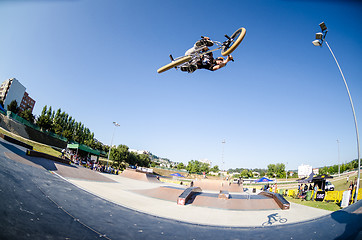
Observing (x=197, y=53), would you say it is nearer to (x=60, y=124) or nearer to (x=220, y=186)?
(x=220, y=186)

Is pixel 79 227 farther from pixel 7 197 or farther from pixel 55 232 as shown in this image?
pixel 7 197

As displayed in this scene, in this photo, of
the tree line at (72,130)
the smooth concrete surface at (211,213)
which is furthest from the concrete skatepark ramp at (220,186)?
the tree line at (72,130)

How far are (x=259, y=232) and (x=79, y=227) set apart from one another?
627 centimetres

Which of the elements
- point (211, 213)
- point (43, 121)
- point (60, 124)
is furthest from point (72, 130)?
point (211, 213)

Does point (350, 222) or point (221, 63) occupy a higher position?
point (221, 63)

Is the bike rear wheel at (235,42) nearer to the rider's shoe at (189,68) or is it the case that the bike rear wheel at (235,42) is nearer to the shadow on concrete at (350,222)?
the rider's shoe at (189,68)

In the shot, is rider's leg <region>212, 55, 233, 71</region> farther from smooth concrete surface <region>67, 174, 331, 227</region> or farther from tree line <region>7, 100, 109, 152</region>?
tree line <region>7, 100, 109, 152</region>

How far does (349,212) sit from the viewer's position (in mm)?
5012

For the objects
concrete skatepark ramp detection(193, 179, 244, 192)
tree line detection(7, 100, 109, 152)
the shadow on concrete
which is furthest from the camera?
tree line detection(7, 100, 109, 152)

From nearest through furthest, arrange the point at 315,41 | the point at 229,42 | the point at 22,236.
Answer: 1. the point at 22,236
2. the point at 229,42
3. the point at 315,41

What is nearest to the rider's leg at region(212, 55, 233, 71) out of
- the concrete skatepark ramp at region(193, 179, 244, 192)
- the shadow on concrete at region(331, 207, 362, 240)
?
the shadow on concrete at region(331, 207, 362, 240)

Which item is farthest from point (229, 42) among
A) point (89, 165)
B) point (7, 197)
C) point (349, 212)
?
point (89, 165)

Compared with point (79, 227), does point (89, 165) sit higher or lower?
lower

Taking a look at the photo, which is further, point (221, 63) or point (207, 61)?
point (207, 61)
